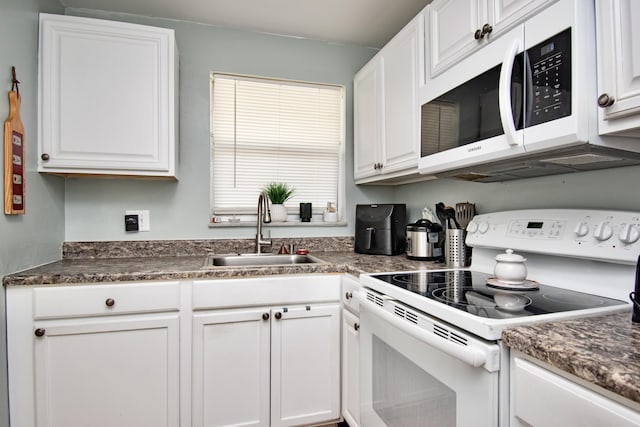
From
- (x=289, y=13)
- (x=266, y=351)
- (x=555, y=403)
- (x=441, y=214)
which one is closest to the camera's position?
(x=555, y=403)

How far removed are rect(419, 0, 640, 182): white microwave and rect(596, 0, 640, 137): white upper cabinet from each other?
0.03 meters

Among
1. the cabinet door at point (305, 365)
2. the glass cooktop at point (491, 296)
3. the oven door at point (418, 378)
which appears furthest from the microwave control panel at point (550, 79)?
the cabinet door at point (305, 365)

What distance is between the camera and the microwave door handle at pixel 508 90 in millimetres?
1038

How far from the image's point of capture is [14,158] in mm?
1431

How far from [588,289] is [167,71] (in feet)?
6.83

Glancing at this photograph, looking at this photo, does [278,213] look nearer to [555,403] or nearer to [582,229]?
[582,229]

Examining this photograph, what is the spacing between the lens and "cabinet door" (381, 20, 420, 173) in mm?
1671

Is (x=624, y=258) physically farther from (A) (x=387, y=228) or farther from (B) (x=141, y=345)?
(B) (x=141, y=345)

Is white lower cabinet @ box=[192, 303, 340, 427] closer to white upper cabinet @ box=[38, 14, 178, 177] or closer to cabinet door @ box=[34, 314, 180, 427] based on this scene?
cabinet door @ box=[34, 314, 180, 427]

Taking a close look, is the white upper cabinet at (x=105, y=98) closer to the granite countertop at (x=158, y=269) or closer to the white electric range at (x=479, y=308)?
the granite countertop at (x=158, y=269)

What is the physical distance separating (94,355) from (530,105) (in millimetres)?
1878

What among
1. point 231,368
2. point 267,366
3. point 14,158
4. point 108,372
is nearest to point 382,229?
point 267,366

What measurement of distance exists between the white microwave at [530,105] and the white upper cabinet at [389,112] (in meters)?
0.28

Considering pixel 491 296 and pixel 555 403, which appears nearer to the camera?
pixel 555 403
